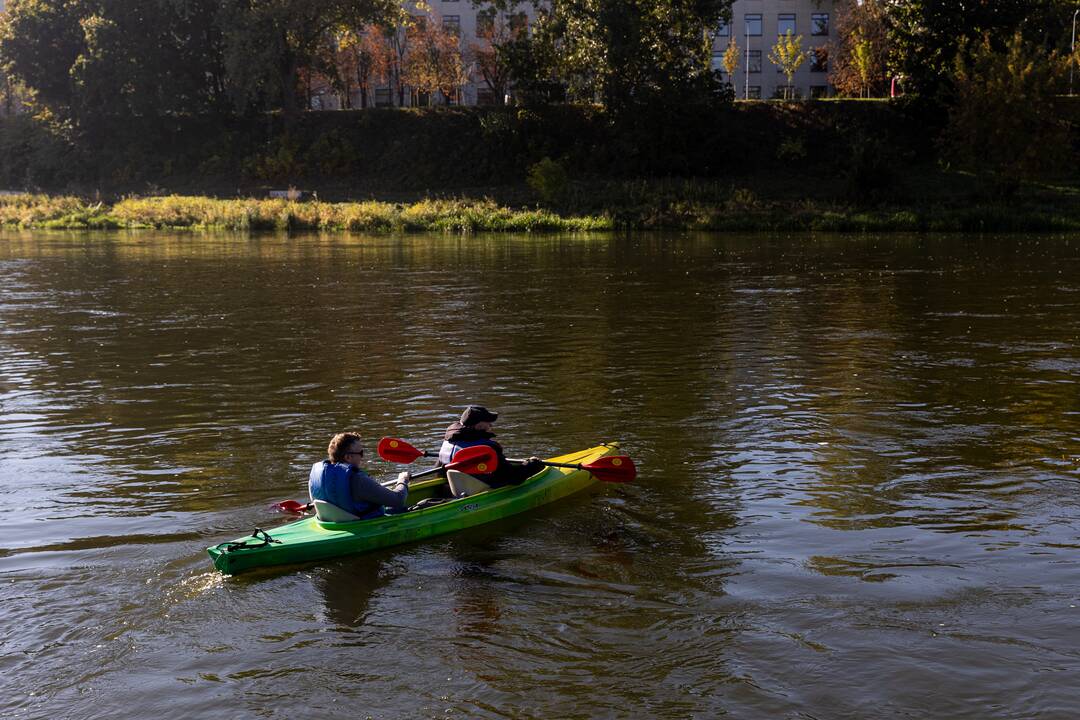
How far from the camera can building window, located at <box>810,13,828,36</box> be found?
294ft

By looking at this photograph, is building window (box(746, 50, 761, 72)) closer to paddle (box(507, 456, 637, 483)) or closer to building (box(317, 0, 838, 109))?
building (box(317, 0, 838, 109))

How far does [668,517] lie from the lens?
11.1 meters

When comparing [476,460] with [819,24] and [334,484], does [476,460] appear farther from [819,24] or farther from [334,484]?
[819,24]

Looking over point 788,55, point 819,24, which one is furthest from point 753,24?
point 788,55

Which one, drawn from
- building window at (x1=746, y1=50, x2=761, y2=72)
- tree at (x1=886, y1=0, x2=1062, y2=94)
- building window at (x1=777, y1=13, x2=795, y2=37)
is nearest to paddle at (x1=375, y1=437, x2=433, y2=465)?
tree at (x1=886, y1=0, x2=1062, y2=94)

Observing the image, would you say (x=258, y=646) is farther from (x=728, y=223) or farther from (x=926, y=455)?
(x=728, y=223)

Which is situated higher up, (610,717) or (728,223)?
(728,223)

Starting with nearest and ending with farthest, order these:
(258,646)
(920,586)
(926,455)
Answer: (258,646) → (920,586) → (926,455)

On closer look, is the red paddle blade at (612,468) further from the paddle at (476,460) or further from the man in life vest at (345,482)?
the man in life vest at (345,482)

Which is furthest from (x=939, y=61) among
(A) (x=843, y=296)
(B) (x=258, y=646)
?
(B) (x=258, y=646)

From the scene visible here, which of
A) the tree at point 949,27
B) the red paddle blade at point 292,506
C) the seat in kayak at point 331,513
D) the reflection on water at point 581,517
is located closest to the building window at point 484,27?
the tree at point 949,27

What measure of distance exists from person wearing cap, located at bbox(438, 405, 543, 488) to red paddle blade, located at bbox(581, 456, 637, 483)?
29.9 inches

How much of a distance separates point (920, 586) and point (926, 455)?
425 centimetres

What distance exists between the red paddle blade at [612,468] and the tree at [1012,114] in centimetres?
4408
